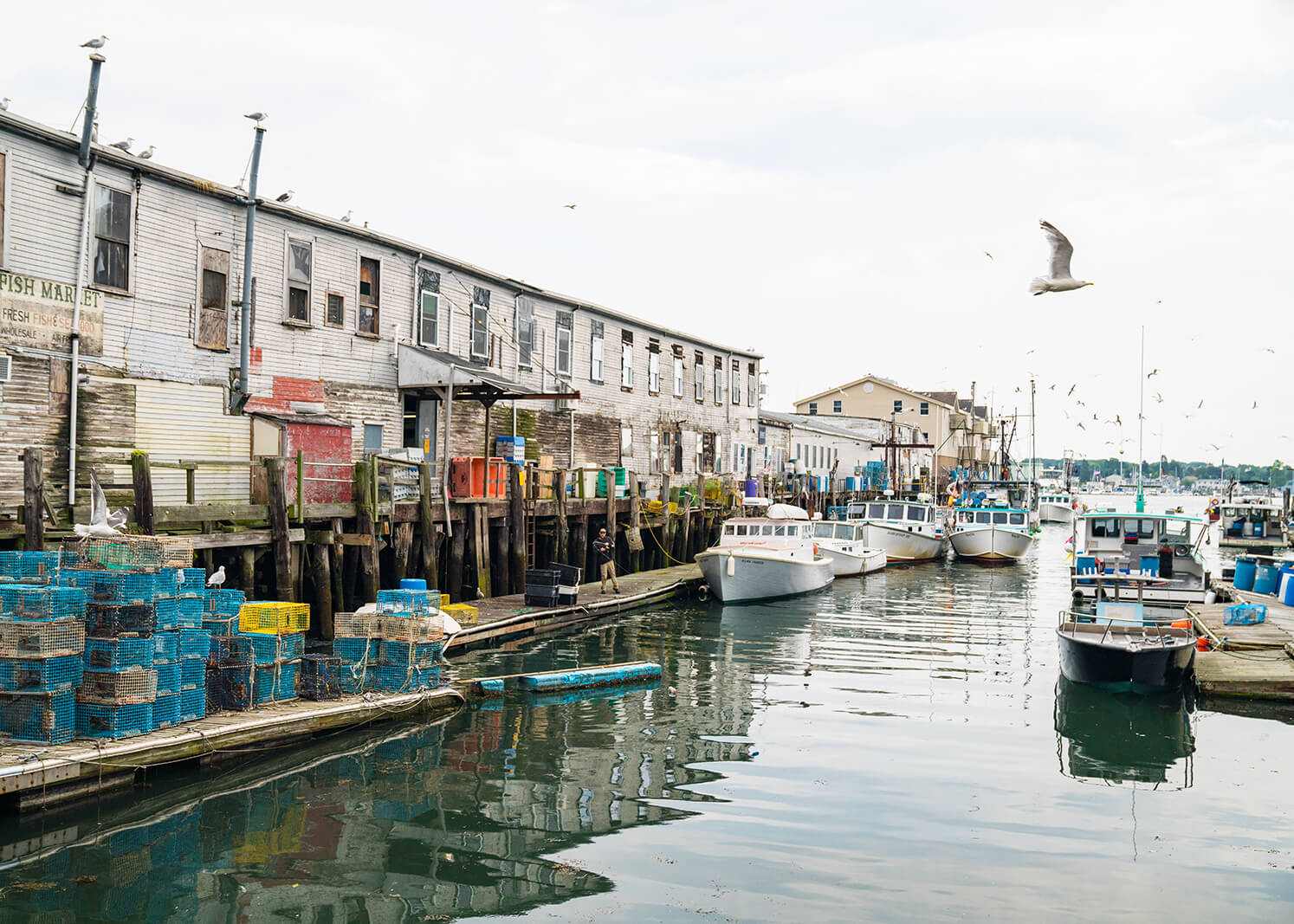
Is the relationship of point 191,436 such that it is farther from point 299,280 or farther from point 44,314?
point 299,280

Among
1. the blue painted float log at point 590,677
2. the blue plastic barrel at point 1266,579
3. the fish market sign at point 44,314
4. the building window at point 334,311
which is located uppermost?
the building window at point 334,311

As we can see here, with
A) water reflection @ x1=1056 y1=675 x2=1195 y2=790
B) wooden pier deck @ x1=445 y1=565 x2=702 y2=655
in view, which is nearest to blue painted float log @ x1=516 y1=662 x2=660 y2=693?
wooden pier deck @ x1=445 y1=565 x2=702 y2=655

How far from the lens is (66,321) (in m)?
18.3

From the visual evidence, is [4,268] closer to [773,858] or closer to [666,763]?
[666,763]

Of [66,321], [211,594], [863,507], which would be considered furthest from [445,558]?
[863,507]

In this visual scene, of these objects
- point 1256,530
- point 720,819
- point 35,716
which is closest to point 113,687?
point 35,716

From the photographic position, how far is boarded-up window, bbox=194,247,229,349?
21.1 metres

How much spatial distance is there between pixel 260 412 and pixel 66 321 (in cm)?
420

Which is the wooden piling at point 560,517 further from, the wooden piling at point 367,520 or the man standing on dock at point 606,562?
the wooden piling at point 367,520

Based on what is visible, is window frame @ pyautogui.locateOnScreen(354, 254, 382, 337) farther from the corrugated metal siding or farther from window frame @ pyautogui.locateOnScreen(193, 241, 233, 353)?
the corrugated metal siding

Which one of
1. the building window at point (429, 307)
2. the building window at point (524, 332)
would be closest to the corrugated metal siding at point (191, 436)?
the building window at point (429, 307)

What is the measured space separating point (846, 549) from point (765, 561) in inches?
356

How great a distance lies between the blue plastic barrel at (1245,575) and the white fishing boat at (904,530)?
15.3 metres

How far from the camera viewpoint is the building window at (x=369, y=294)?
997 inches
